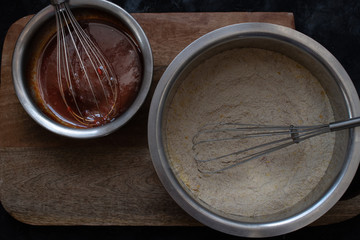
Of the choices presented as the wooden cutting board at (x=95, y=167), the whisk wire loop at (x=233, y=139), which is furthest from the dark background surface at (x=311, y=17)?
the whisk wire loop at (x=233, y=139)

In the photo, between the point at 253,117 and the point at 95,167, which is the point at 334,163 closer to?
the point at 253,117

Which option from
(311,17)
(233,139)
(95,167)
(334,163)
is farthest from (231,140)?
(311,17)

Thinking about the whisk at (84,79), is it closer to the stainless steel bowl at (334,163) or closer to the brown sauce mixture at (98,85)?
the brown sauce mixture at (98,85)

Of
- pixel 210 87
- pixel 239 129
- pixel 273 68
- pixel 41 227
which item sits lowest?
pixel 41 227

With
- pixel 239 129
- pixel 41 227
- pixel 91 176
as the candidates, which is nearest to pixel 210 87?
pixel 239 129

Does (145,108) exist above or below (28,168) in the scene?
above

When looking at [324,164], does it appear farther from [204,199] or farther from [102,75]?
[102,75]

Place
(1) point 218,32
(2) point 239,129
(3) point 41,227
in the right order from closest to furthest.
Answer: (1) point 218,32
(2) point 239,129
(3) point 41,227
